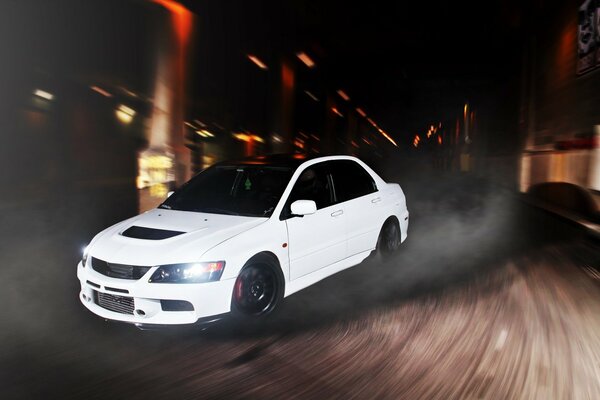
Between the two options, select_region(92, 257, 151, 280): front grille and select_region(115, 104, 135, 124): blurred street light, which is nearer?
select_region(92, 257, 151, 280): front grille

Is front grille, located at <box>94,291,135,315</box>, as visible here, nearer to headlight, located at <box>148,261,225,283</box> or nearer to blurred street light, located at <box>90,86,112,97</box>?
headlight, located at <box>148,261,225,283</box>

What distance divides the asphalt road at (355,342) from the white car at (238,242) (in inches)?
10.4

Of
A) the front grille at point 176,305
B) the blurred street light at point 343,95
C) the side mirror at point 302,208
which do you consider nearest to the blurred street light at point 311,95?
the blurred street light at point 343,95

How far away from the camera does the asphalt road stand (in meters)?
3.81

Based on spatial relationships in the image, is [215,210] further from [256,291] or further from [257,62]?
[257,62]

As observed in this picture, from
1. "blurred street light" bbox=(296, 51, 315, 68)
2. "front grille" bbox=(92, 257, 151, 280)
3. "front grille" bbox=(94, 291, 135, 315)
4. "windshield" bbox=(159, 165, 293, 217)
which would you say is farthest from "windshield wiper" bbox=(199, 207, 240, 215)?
"blurred street light" bbox=(296, 51, 315, 68)

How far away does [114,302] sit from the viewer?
4.74m

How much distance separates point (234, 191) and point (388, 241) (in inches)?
91.6

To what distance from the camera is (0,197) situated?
1556 cm

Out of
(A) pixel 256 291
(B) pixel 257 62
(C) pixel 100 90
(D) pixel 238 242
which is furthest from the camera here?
(B) pixel 257 62

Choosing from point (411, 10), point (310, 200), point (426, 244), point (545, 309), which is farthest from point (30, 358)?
point (411, 10)

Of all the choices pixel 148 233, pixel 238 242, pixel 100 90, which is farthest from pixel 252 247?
pixel 100 90

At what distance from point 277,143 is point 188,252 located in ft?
86.5

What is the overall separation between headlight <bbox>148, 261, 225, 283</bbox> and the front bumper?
0.13ft
